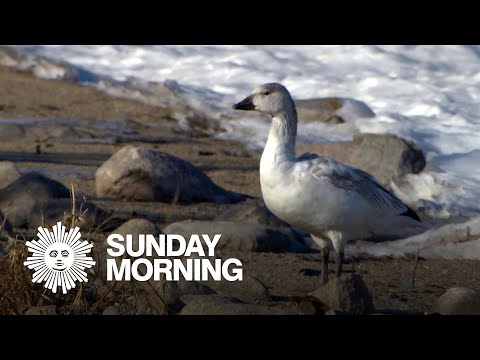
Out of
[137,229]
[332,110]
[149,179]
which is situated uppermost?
[137,229]

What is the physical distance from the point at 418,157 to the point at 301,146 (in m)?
1.97

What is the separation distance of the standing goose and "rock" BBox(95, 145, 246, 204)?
221 centimetres

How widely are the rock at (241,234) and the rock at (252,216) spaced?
40 centimetres

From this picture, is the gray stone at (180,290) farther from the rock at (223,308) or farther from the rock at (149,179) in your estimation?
the rock at (149,179)

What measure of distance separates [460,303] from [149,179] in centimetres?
392

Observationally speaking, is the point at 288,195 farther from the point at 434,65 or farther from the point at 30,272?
the point at 434,65

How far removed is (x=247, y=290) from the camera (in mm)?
6914

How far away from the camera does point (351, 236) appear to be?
7.69 metres

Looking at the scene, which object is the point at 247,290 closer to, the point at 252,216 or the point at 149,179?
the point at 252,216

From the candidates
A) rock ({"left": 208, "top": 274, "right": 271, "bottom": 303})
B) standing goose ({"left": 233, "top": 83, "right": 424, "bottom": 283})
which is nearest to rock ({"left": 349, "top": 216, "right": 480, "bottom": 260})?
standing goose ({"left": 233, "top": 83, "right": 424, "bottom": 283})

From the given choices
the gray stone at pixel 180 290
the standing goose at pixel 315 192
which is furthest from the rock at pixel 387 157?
the gray stone at pixel 180 290

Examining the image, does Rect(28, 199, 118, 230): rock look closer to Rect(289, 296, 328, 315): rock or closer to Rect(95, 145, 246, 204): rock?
Rect(95, 145, 246, 204): rock

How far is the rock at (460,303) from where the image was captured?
258 inches

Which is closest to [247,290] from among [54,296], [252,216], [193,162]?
[54,296]
